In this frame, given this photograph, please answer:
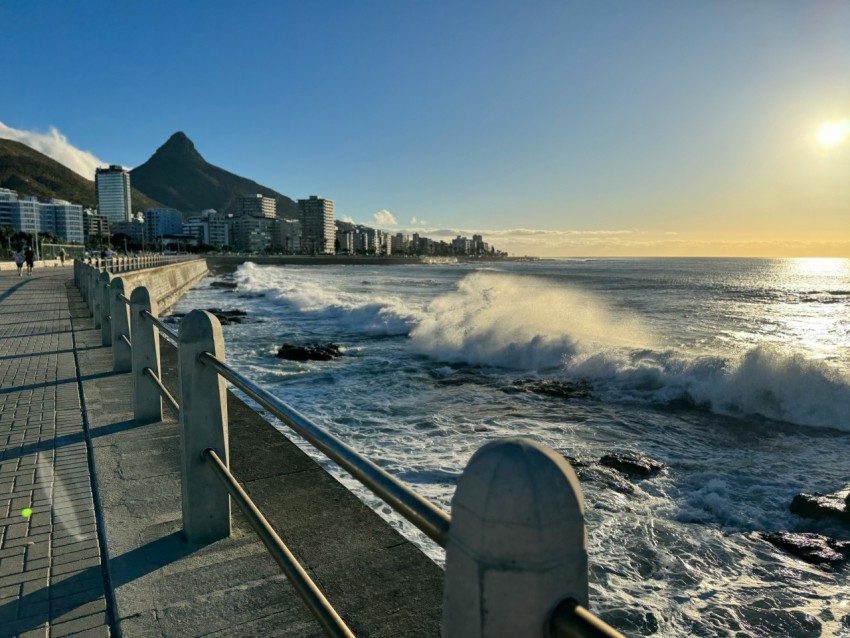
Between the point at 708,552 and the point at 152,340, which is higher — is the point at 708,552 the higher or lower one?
the lower one

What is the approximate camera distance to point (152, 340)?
534 cm

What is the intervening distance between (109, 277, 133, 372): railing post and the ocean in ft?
10.3

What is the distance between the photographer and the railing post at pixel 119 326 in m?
7.25

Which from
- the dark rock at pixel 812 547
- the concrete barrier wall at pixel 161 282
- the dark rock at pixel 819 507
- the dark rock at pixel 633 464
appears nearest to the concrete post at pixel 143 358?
the dark rock at pixel 633 464

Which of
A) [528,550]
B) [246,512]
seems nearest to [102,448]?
[246,512]

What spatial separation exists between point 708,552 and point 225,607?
188 inches

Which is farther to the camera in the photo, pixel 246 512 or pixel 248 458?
pixel 248 458

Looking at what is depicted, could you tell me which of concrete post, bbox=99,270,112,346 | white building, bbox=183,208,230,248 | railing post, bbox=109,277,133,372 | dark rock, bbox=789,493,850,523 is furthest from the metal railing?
white building, bbox=183,208,230,248

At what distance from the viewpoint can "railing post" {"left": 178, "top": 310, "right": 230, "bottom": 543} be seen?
3.05 meters

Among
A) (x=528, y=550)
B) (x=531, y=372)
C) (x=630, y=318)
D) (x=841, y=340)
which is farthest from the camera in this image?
(x=630, y=318)

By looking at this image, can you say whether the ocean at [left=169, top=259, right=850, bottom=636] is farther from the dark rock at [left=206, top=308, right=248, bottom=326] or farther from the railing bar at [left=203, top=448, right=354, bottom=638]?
the railing bar at [left=203, top=448, right=354, bottom=638]

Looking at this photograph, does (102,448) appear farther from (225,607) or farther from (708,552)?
(708,552)

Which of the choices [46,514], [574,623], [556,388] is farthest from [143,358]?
[556,388]

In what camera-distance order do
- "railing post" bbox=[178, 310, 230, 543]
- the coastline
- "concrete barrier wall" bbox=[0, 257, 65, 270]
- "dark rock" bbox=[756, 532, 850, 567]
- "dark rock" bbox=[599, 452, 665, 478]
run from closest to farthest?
"railing post" bbox=[178, 310, 230, 543] < "dark rock" bbox=[756, 532, 850, 567] < "dark rock" bbox=[599, 452, 665, 478] < "concrete barrier wall" bbox=[0, 257, 65, 270] < the coastline
